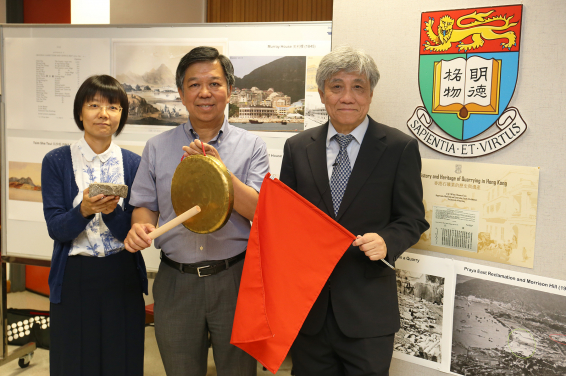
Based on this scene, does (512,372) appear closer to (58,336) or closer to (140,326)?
(140,326)

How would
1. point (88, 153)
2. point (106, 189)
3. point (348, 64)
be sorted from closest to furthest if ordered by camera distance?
1. point (348, 64)
2. point (106, 189)
3. point (88, 153)

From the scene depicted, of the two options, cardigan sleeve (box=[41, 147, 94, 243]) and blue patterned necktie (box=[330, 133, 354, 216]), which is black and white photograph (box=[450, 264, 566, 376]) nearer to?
blue patterned necktie (box=[330, 133, 354, 216])

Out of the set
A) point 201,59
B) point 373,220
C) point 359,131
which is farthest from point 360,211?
point 201,59

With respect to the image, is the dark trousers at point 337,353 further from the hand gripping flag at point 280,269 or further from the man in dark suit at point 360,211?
the hand gripping flag at point 280,269

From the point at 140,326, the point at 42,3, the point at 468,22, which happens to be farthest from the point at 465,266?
the point at 42,3

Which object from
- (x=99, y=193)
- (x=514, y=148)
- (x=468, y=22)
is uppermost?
(x=468, y=22)

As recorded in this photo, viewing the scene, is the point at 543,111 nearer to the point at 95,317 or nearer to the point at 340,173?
the point at 340,173

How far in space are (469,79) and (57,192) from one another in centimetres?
208

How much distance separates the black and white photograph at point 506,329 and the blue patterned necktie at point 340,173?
2.88ft

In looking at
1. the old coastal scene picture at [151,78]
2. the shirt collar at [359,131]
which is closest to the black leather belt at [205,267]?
the shirt collar at [359,131]

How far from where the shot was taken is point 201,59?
1929 millimetres

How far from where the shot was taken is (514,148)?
199 cm

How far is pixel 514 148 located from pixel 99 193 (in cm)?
190

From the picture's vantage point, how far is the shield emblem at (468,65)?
6.42 ft
